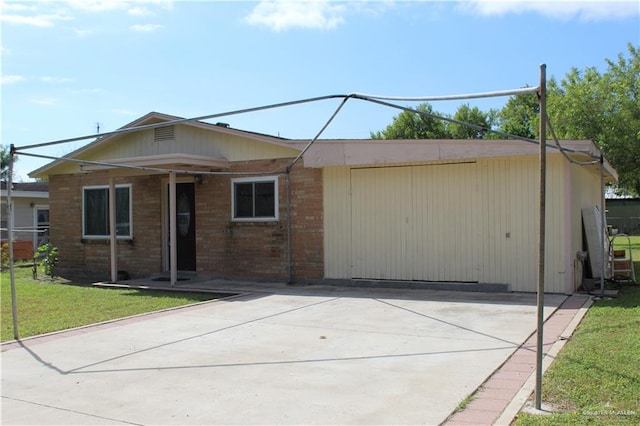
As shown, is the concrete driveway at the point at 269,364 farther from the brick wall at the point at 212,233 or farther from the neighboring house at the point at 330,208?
the brick wall at the point at 212,233

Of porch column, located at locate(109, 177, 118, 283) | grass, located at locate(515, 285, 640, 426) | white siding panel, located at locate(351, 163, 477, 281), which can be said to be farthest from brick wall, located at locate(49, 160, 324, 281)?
grass, located at locate(515, 285, 640, 426)

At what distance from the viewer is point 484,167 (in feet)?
35.9

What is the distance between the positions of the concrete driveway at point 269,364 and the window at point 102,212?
21.1 ft

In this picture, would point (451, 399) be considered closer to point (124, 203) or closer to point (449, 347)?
point (449, 347)

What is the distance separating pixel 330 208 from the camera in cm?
1237

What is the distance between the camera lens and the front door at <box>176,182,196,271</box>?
14391mm

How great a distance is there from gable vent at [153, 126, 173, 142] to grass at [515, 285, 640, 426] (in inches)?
417

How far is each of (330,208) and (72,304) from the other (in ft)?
17.6

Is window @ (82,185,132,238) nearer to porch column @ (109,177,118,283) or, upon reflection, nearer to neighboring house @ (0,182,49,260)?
porch column @ (109,177,118,283)

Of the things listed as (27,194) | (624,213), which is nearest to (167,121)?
(27,194)

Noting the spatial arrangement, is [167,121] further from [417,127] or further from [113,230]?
[417,127]

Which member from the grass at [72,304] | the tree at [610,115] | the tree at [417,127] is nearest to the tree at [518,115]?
the tree at [417,127]

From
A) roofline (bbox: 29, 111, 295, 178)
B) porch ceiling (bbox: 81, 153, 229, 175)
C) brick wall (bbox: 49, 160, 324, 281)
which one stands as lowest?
brick wall (bbox: 49, 160, 324, 281)

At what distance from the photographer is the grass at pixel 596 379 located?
13.8 feet
